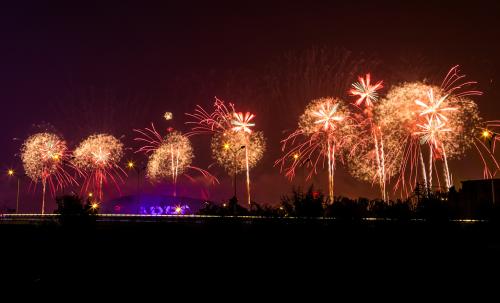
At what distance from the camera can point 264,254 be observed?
77.2ft

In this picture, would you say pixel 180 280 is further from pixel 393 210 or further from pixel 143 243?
pixel 393 210

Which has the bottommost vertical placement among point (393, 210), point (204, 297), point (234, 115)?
point (204, 297)

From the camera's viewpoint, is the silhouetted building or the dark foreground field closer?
the dark foreground field

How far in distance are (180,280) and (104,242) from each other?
10092mm

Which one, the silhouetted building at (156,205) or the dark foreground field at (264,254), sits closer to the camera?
the dark foreground field at (264,254)

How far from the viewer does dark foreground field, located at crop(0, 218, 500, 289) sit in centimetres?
2086

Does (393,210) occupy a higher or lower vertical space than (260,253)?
higher

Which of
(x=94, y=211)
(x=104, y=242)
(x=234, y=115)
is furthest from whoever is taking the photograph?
(x=234, y=115)

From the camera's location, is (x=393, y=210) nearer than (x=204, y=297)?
No

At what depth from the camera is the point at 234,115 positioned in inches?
2142

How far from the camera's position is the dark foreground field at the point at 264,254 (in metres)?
20.9

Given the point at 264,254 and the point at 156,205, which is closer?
the point at 264,254

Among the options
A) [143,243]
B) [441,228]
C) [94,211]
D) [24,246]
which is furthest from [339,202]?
[24,246]

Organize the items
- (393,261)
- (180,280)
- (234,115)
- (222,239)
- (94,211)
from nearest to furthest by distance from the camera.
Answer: (393,261), (180,280), (222,239), (94,211), (234,115)
